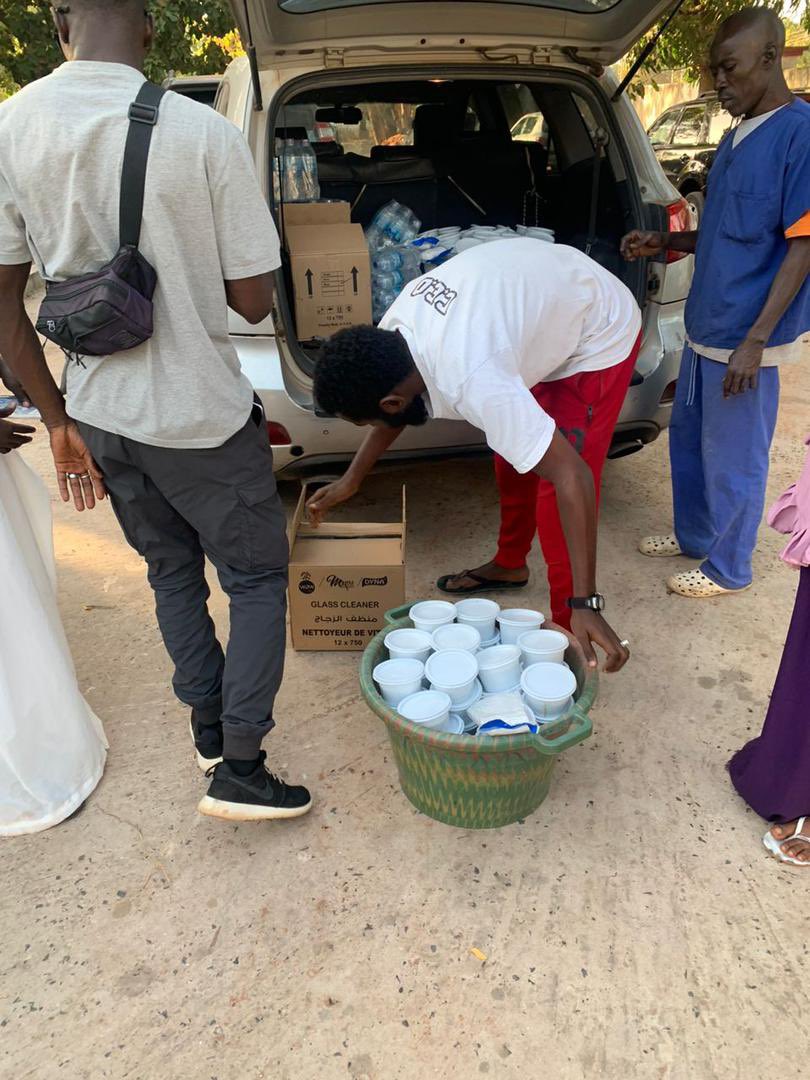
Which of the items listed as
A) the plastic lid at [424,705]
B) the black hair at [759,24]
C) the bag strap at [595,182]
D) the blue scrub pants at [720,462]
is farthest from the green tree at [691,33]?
the plastic lid at [424,705]

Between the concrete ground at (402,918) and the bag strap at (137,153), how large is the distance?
143 centimetres

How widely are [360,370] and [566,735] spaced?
92 centimetres

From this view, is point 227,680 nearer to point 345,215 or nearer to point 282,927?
point 282,927

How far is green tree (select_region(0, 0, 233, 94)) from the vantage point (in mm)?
6219

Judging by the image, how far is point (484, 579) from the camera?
2871mm

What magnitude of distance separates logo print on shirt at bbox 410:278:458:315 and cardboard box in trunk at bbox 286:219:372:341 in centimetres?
98

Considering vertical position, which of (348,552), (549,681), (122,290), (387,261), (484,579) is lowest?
(484,579)

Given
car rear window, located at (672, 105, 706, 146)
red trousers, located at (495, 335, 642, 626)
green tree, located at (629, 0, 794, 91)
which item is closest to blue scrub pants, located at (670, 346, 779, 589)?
red trousers, located at (495, 335, 642, 626)

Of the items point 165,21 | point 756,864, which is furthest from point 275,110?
point 165,21

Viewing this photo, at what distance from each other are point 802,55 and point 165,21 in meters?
17.2

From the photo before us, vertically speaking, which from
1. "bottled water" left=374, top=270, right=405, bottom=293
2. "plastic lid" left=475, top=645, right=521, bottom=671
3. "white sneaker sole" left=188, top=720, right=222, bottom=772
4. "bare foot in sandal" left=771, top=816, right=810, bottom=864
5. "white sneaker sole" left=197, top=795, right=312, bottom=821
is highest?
Answer: "bottled water" left=374, top=270, right=405, bottom=293

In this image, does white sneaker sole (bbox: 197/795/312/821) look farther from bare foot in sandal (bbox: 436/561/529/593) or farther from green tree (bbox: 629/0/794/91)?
green tree (bbox: 629/0/794/91)

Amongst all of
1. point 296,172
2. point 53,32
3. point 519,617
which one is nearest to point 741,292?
point 519,617

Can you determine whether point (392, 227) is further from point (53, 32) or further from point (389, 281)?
point (53, 32)
